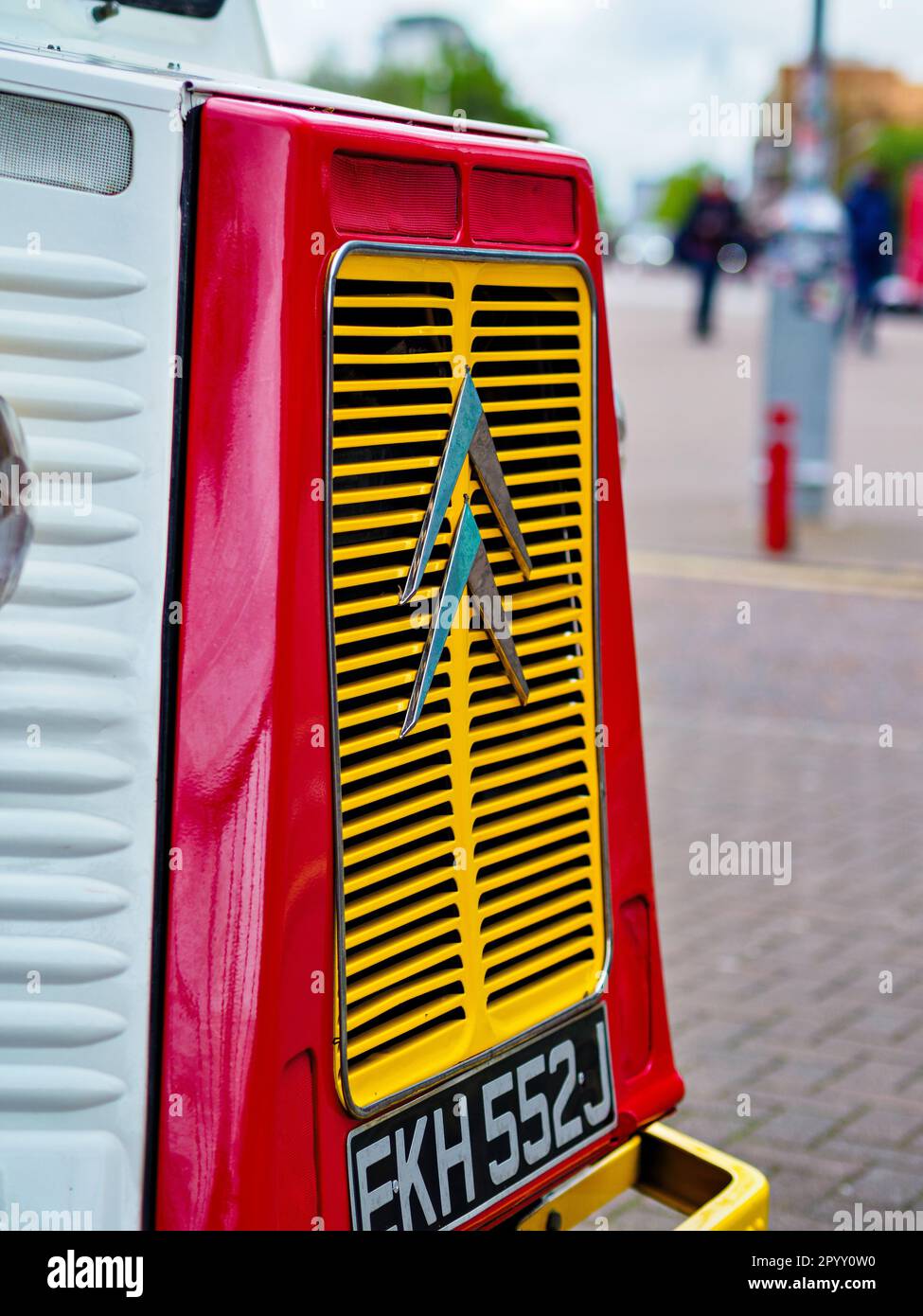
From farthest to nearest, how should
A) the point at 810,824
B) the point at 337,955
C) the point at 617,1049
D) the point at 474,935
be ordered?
1. the point at 810,824
2. the point at 617,1049
3. the point at 474,935
4. the point at 337,955

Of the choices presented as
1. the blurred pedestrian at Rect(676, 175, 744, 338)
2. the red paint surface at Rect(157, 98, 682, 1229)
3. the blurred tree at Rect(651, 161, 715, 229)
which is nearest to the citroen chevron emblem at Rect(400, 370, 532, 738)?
the red paint surface at Rect(157, 98, 682, 1229)

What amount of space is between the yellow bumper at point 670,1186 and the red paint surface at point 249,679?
668mm

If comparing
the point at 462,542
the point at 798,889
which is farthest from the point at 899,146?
the point at 462,542

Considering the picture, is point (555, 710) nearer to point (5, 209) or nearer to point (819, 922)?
point (5, 209)

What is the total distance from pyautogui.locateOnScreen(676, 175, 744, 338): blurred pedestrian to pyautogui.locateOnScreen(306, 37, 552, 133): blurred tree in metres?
43.0

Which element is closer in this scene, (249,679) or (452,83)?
(249,679)

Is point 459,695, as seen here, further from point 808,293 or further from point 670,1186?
point 808,293

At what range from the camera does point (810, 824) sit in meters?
6.12

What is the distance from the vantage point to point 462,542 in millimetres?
2357

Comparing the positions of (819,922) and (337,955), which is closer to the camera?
(337,955)

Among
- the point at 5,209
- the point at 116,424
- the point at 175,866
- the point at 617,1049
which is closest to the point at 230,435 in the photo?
the point at 116,424

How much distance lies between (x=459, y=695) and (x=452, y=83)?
74423mm

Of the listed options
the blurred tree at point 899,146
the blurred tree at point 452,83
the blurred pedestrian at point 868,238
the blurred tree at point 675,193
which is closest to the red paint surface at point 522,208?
the blurred pedestrian at point 868,238

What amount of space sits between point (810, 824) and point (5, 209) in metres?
4.69
